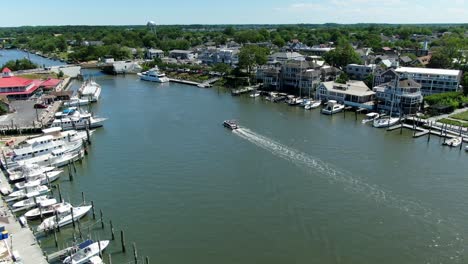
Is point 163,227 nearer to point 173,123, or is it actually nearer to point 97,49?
point 173,123

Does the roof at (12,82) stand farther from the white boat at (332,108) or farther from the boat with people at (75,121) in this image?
the white boat at (332,108)

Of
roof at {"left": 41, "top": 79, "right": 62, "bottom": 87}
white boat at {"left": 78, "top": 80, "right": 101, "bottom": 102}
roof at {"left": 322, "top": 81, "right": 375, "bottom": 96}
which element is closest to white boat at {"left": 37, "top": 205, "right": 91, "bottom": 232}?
white boat at {"left": 78, "top": 80, "right": 101, "bottom": 102}

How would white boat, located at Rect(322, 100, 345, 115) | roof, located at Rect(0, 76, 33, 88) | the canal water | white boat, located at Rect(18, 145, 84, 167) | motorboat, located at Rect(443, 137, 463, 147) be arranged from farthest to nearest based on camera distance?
roof, located at Rect(0, 76, 33, 88)
white boat, located at Rect(322, 100, 345, 115)
motorboat, located at Rect(443, 137, 463, 147)
white boat, located at Rect(18, 145, 84, 167)
the canal water

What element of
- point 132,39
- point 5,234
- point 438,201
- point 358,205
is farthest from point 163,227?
point 132,39

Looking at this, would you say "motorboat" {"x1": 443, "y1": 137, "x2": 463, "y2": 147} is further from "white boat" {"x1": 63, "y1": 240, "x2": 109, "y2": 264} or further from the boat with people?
the boat with people

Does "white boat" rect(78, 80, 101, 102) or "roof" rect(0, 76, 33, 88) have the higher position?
"roof" rect(0, 76, 33, 88)

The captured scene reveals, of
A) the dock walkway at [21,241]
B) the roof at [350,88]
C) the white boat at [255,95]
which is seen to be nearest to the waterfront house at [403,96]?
the roof at [350,88]

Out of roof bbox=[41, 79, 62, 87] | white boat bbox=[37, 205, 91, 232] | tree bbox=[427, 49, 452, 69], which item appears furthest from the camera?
tree bbox=[427, 49, 452, 69]
